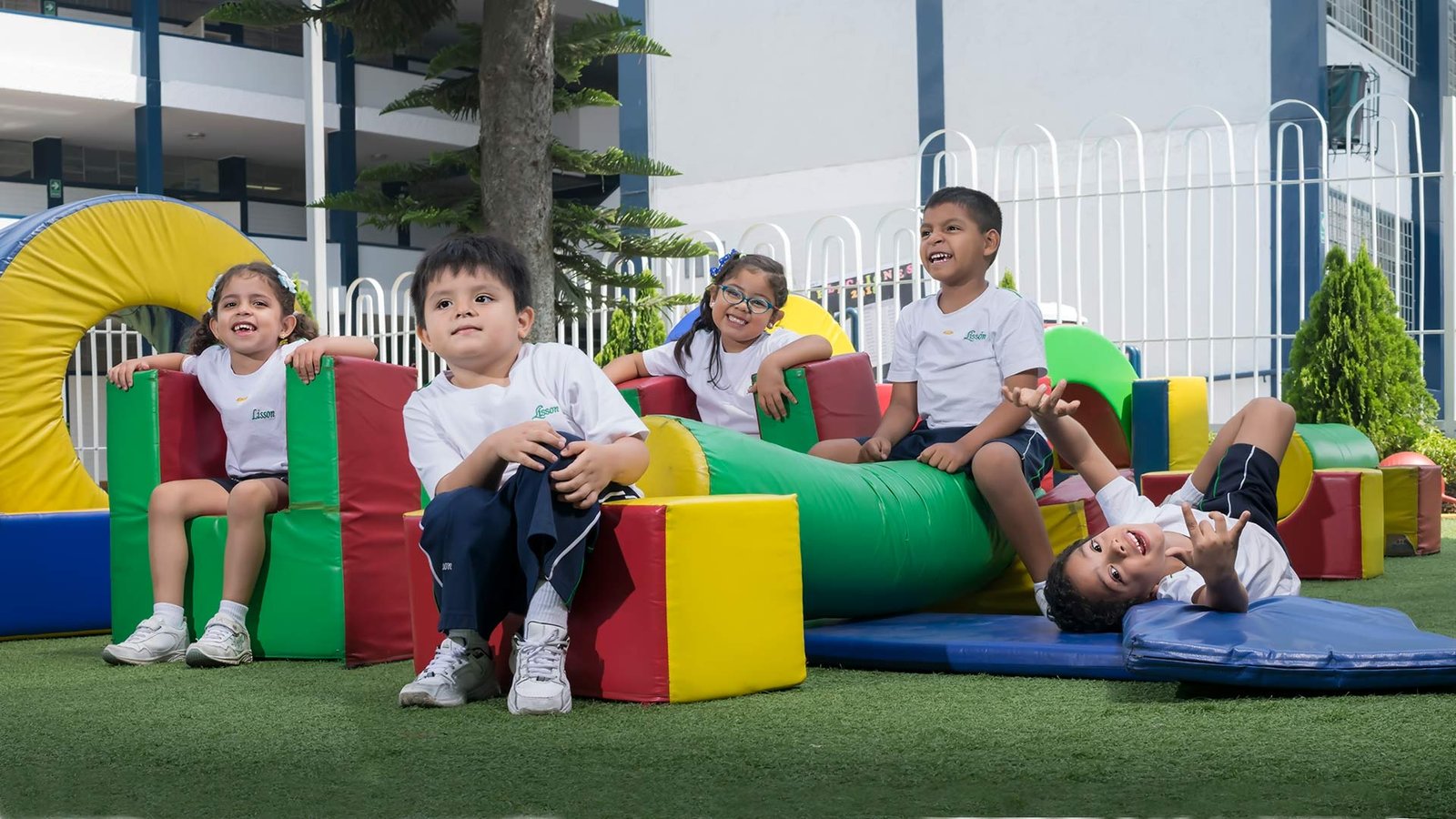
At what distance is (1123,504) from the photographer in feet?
12.7

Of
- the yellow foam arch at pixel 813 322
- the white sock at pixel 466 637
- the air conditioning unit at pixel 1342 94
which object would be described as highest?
the air conditioning unit at pixel 1342 94

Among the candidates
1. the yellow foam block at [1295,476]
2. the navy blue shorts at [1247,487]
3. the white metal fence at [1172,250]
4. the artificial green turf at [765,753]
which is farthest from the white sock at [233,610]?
the white metal fence at [1172,250]

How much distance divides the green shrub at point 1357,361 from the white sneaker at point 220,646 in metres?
6.42

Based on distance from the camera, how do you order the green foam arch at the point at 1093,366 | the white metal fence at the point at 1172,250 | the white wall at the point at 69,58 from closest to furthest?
1. the green foam arch at the point at 1093,366
2. the white metal fence at the point at 1172,250
3. the white wall at the point at 69,58

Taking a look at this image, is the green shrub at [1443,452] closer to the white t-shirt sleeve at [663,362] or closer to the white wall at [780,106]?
the white t-shirt sleeve at [663,362]

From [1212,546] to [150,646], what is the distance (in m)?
2.81

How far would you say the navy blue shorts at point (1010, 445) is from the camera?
13.4ft

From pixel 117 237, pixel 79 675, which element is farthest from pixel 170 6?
pixel 79 675

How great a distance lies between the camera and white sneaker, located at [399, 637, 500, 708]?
3.07 m

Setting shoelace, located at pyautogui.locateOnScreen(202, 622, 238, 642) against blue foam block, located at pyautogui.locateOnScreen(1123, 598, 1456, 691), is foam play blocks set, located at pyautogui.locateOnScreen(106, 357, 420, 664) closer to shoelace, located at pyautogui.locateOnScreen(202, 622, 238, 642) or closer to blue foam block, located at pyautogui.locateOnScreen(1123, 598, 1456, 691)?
shoelace, located at pyautogui.locateOnScreen(202, 622, 238, 642)

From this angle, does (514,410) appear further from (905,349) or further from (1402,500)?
(1402,500)

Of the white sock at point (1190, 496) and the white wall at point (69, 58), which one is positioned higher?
the white wall at point (69, 58)

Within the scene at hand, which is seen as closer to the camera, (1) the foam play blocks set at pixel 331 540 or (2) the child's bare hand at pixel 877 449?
(1) the foam play blocks set at pixel 331 540

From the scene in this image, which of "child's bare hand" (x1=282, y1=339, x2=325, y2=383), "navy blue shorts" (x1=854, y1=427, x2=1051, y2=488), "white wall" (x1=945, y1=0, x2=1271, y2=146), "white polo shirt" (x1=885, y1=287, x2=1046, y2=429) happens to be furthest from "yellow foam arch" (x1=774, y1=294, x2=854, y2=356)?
"white wall" (x1=945, y1=0, x2=1271, y2=146)
